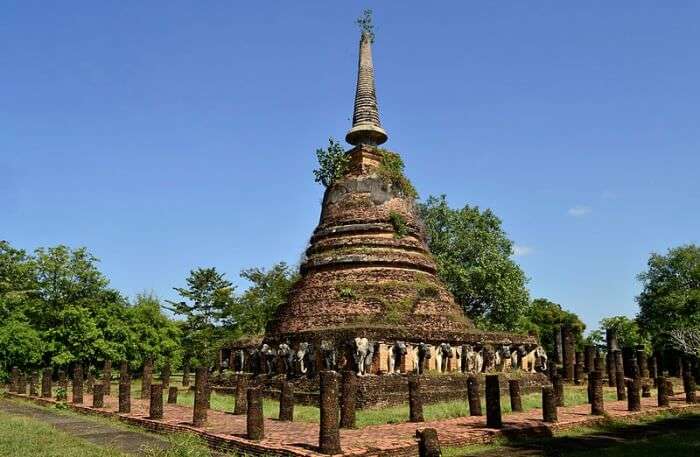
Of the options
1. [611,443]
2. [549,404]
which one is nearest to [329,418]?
[611,443]

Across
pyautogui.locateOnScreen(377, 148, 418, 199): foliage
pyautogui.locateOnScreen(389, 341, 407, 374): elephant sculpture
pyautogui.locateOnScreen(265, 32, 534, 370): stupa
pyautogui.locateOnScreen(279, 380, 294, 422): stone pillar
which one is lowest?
pyautogui.locateOnScreen(279, 380, 294, 422): stone pillar

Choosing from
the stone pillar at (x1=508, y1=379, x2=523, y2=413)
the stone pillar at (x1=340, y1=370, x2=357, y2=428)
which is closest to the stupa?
the stone pillar at (x1=508, y1=379, x2=523, y2=413)

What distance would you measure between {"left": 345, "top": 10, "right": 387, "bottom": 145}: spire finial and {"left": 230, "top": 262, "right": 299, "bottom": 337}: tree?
1927 cm

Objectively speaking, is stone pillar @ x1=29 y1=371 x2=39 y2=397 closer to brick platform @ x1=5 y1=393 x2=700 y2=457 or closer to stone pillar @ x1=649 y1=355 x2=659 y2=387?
brick platform @ x1=5 y1=393 x2=700 y2=457

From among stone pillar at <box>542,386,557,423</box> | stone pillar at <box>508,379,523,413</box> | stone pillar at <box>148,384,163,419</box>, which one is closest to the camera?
stone pillar at <box>542,386,557,423</box>

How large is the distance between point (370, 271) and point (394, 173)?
16.1 feet

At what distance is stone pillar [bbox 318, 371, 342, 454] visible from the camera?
943cm

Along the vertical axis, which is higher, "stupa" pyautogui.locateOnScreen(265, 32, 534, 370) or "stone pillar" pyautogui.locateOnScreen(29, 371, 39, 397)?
"stupa" pyautogui.locateOnScreen(265, 32, 534, 370)

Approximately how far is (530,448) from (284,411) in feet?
19.1

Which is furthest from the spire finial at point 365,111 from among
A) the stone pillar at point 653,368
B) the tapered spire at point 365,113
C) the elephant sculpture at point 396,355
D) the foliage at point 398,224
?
the stone pillar at point 653,368

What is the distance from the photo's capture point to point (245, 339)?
22922 mm

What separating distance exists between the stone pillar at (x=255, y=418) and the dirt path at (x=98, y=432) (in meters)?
1.49

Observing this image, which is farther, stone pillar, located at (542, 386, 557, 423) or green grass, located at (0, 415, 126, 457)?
stone pillar, located at (542, 386, 557, 423)

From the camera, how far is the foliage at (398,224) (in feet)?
76.9
